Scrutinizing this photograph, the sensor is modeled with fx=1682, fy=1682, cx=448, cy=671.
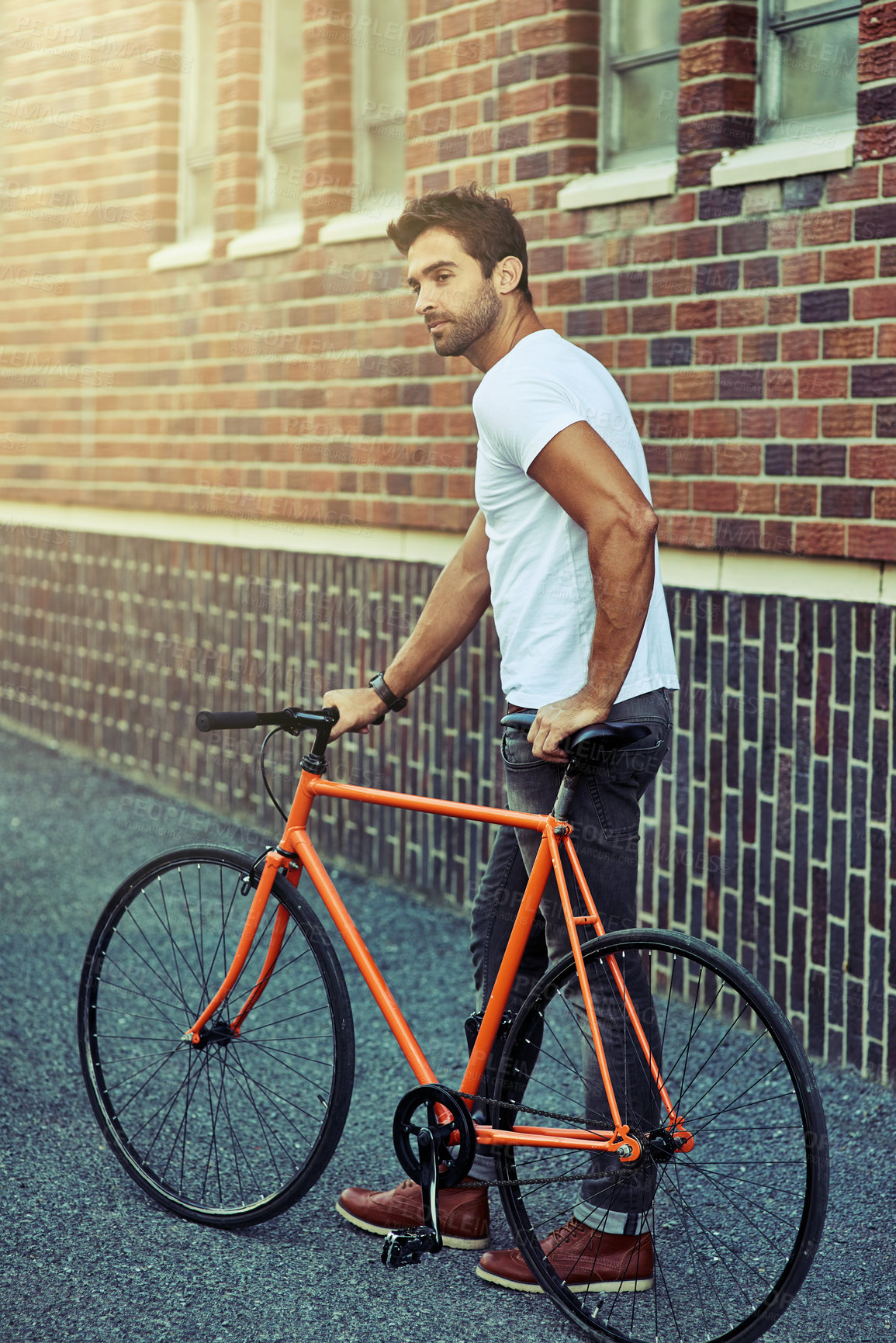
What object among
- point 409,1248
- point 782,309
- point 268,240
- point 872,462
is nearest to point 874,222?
point 782,309

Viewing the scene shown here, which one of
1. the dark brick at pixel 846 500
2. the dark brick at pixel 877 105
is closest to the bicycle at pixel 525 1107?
the dark brick at pixel 846 500

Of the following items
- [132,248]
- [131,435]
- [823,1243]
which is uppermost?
[132,248]

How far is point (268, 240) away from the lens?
8.32 meters

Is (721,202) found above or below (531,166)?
below

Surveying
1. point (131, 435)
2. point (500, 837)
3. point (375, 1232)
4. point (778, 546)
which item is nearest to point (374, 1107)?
point (375, 1232)

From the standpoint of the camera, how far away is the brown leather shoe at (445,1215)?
3.84 metres

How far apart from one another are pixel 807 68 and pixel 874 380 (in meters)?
1.24

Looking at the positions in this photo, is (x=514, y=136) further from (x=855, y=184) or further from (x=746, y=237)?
(x=855, y=184)

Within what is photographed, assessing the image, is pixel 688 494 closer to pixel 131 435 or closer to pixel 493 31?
pixel 493 31

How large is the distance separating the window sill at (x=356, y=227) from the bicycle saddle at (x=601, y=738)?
450cm

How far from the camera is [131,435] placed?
9570 mm

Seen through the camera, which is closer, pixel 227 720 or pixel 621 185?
pixel 227 720

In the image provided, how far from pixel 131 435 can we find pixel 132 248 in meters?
1.07

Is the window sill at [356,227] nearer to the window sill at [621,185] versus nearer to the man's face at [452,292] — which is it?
the window sill at [621,185]
